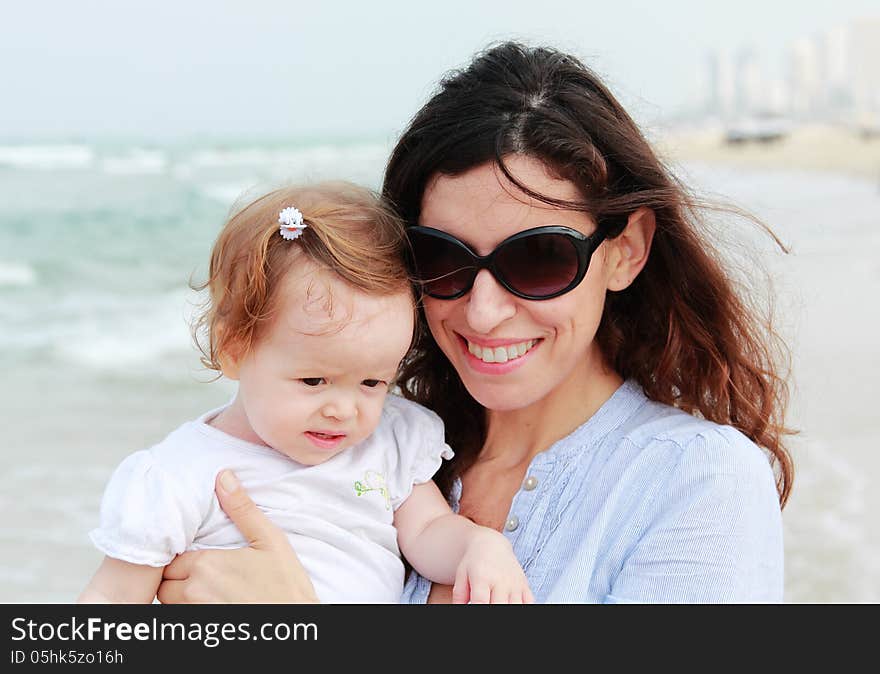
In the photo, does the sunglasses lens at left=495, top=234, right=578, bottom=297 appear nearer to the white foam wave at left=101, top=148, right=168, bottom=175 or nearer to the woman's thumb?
the woman's thumb

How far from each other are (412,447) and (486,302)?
1.58 feet

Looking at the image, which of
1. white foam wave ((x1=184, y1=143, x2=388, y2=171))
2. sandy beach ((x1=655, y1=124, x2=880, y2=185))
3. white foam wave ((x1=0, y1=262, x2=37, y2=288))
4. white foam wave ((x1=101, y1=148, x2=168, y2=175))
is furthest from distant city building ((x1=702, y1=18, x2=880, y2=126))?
white foam wave ((x1=0, y1=262, x2=37, y2=288))

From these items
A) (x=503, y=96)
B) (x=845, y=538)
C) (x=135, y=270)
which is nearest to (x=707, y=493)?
(x=503, y=96)

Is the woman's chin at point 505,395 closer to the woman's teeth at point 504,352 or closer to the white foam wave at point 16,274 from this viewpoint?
the woman's teeth at point 504,352

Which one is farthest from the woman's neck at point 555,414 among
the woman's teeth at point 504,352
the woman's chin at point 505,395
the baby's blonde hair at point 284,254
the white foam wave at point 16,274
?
the white foam wave at point 16,274

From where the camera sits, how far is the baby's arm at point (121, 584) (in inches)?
98.1

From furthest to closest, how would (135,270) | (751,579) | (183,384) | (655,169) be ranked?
(135,270) → (183,384) → (655,169) → (751,579)

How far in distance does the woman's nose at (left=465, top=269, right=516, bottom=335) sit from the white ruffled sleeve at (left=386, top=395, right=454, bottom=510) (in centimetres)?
41

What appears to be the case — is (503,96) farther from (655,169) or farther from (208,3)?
(208,3)

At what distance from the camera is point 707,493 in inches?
93.3

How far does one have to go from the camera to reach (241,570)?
2551mm

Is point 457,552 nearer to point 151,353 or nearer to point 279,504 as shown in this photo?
point 279,504

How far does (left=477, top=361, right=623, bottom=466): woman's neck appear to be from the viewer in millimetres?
2922
